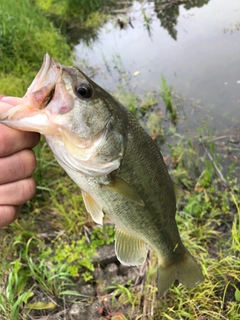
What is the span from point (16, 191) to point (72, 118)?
1.37 feet

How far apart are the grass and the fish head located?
1661mm

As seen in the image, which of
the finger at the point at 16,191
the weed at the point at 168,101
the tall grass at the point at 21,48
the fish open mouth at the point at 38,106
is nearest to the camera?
the fish open mouth at the point at 38,106

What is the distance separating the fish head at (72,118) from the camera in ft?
Answer: 4.59

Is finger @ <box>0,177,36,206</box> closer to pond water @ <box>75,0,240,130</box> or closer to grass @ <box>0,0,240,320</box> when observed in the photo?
grass @ <box>0,0,240,320</box>

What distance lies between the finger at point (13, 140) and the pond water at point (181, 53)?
4122mm

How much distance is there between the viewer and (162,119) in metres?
5.64

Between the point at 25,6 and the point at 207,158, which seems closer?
the point at 207,158

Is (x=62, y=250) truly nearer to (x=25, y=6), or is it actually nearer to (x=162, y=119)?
(x=162, y=119)

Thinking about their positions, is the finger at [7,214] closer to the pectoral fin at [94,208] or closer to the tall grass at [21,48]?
the pectoral fin at [94,208]

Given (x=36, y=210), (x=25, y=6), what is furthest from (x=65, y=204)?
(x=25, y=6)

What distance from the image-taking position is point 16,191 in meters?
1.54

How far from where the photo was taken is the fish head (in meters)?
1.40

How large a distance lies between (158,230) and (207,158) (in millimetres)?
2892

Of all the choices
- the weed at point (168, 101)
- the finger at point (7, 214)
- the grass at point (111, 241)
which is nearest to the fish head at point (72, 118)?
the finger at point (7, 214)
